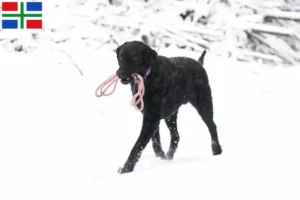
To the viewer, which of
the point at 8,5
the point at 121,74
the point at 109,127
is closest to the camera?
the point at 121,74

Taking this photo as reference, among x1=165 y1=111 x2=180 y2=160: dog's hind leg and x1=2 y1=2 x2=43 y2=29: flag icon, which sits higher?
x1=2 y1=2 x2=43 y2=29: flag icon

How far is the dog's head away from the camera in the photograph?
13.3ft

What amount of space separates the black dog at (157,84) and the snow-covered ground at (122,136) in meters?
0.33

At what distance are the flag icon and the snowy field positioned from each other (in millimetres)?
192

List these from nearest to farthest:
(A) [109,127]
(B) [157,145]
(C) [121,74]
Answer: (C) [121,74], (B) [157,145], (A) [109,127]

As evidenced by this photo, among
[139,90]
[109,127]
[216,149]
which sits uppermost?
[139,90]

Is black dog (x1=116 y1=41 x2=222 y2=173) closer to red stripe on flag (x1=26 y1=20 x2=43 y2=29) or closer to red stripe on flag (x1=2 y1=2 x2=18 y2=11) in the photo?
red stripe on flag (x1=26 y1=20 x2=43 y2=29)

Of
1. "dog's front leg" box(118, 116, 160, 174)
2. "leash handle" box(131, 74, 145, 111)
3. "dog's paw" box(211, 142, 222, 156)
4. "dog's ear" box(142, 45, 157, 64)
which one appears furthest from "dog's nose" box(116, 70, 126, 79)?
"dog's paw" box(211, 142, 222, 156)

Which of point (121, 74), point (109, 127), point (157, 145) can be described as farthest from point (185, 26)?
point (121, 74)

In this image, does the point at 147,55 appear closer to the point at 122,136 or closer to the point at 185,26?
the point at 122,136

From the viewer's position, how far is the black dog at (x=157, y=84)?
4156 millimetres

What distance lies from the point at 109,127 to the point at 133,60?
2.20 m

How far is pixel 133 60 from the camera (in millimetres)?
4121

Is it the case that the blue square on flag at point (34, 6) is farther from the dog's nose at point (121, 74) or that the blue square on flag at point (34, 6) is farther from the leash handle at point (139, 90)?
the dog's nose at point (121, 74)
